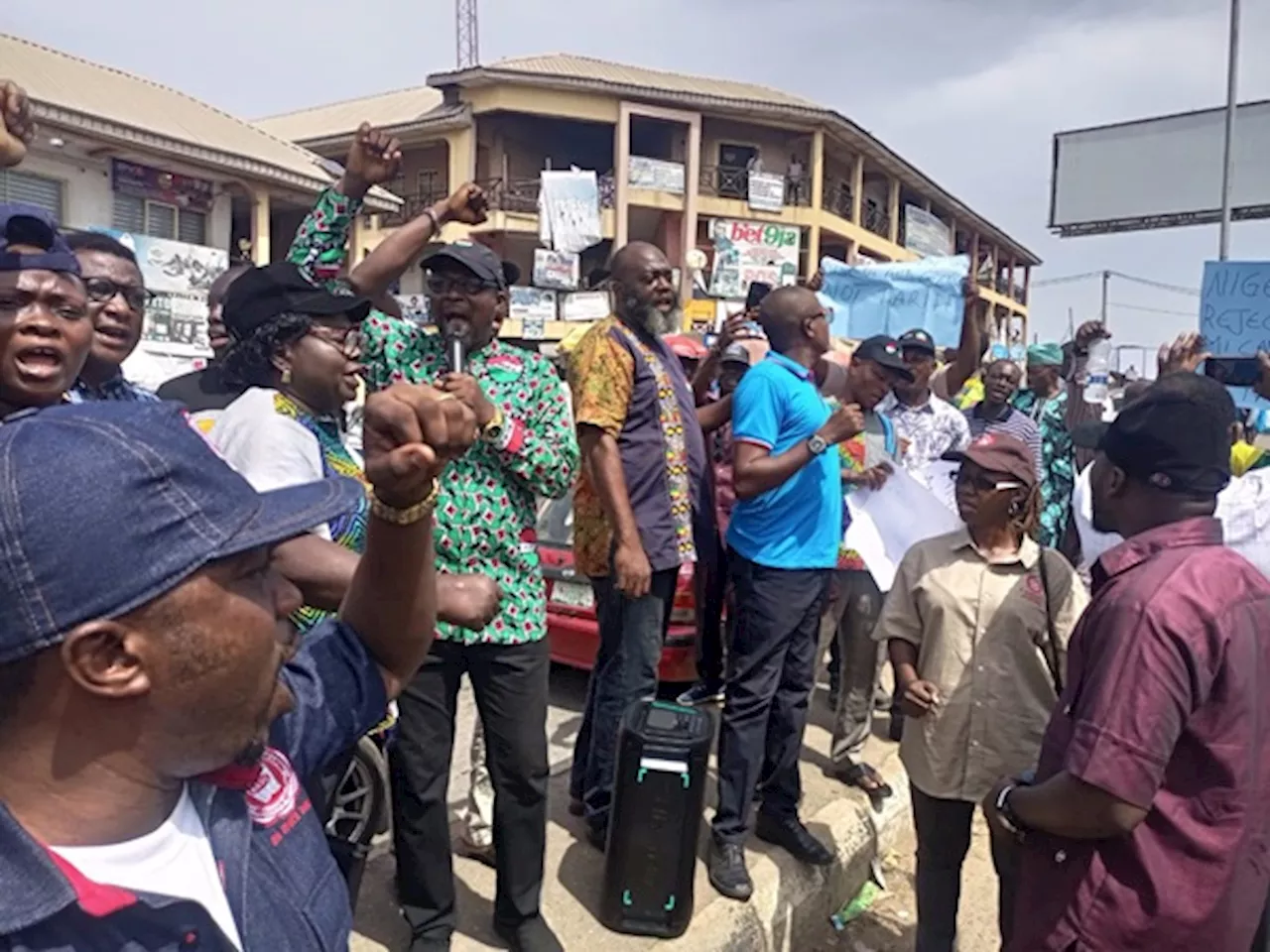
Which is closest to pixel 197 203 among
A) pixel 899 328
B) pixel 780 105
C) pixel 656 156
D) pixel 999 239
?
pixel 899 328

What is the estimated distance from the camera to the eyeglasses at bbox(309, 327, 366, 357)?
7.95 feet

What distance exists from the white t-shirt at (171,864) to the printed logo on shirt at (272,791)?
9 cm

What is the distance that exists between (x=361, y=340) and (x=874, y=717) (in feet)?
11.6

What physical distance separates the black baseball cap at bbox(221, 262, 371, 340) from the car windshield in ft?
10.1

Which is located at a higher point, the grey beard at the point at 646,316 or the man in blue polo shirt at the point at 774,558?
the grey beard at the point at 646,316

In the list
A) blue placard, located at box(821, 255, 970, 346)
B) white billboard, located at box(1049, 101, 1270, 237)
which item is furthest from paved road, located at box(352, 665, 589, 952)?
white billboard, located at box(1049, 101, 1270, 237)

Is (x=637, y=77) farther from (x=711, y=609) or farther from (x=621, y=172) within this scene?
(x=711, y=609)

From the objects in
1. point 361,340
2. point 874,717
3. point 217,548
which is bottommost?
point 874,717

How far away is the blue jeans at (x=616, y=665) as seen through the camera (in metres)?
3.40

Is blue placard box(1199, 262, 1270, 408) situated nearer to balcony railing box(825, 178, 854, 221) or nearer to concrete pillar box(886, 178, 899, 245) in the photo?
balcony railing box(825, 178, 854, 221)

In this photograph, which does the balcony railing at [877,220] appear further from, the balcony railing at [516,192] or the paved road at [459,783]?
the paved road at [459,783]

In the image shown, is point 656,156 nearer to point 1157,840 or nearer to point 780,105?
point 780,105

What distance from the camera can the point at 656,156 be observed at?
26.1m

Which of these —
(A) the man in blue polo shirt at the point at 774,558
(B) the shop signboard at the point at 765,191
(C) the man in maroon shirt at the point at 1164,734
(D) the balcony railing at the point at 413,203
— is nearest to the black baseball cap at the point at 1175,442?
(C) the man in maroon shirt at the point at 1164,734
